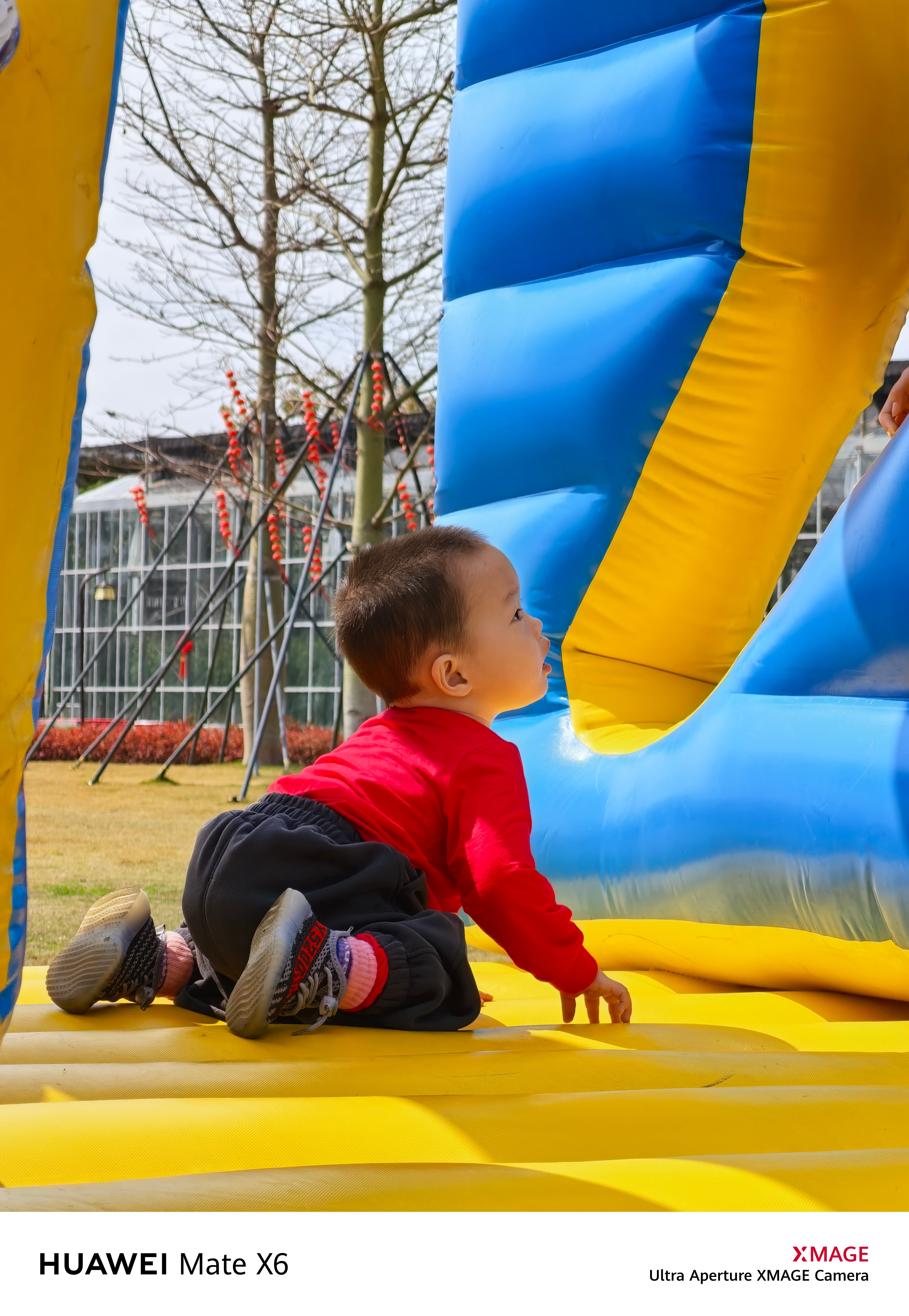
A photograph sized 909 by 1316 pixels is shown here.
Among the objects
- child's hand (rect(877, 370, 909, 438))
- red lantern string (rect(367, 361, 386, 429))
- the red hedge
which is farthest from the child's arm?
the red hedge

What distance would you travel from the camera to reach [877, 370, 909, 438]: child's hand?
1699 millimetres

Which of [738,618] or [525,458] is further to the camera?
[525,458]

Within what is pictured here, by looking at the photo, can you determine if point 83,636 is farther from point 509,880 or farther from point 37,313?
point 37,313

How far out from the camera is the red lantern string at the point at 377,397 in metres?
6.04

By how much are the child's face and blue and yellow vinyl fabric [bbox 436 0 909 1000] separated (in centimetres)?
32

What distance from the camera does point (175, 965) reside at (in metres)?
1.24

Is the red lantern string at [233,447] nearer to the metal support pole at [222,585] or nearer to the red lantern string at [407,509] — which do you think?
the metal support pole at [222,585]

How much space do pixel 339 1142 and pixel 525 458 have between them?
150 cm

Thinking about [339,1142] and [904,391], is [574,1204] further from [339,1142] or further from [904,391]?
[904,391]

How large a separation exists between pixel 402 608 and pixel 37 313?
698 mm

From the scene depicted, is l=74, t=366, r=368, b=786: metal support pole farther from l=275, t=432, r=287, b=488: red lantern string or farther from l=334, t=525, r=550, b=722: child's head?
l=334, t=525, r=550, b=722: child's head

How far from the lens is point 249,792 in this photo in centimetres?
632

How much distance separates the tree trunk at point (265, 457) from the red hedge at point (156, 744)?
15.1 inches
